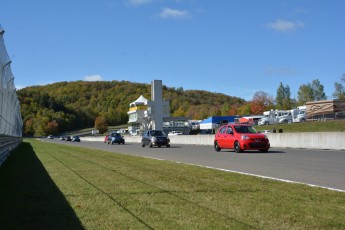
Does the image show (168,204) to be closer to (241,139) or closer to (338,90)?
(241,139)

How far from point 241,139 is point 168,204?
1809 centimetres

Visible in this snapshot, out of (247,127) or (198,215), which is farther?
(247,127)

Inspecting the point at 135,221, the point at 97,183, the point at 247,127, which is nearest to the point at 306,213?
the point at 135,221

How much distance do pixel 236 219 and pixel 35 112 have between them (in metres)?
202

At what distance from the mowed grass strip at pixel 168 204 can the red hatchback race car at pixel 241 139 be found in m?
13.8

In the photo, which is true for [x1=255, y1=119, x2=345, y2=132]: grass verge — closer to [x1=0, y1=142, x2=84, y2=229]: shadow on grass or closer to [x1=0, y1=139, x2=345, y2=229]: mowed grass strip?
[x1=0, y1=139, x2=345, y2=229]: mowed grass strip

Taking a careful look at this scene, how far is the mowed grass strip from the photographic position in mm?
6055

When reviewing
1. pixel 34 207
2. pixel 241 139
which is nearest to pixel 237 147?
pixel 241 139

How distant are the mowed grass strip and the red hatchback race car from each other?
1381 centimetres

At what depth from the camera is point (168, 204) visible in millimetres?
7422

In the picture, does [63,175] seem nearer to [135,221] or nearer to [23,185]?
[23,185]

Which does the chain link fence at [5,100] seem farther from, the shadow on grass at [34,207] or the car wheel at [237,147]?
the car wheel at [237,147]

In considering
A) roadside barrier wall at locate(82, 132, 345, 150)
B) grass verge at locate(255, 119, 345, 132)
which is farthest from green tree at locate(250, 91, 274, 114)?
roadside barrier wall at locate(82, 132, 345, 150)

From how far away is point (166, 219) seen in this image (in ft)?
20.5
